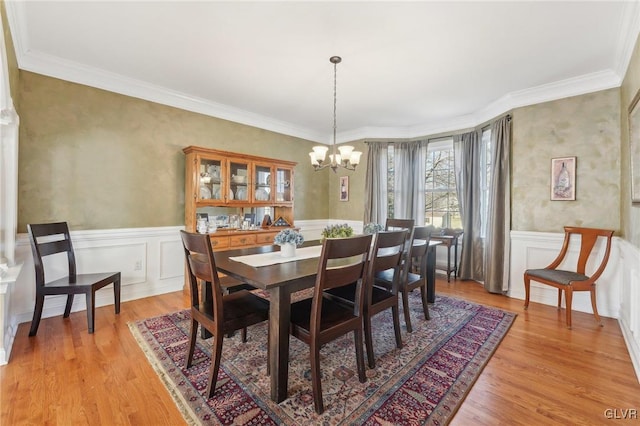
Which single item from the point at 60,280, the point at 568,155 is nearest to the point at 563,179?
the point at 568,155

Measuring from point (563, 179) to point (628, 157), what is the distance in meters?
0.67

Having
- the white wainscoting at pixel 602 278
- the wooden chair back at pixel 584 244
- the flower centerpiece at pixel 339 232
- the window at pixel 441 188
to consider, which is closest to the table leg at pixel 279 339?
the flower centerpiece at pixel 339 232

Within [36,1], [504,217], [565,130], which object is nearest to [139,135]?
[36,1]

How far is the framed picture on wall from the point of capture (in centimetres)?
322

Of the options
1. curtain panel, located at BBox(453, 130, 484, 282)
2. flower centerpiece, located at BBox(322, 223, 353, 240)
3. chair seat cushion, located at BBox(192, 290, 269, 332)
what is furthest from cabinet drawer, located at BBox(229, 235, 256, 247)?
curtain panel, located at BBox(453, 130, 484, 282)

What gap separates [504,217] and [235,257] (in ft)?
11.4

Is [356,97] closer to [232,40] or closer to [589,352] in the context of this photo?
[232,40]

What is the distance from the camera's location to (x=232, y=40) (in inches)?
97.0

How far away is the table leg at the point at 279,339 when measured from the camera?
1.61 m

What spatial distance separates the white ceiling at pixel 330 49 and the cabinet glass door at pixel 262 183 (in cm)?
93

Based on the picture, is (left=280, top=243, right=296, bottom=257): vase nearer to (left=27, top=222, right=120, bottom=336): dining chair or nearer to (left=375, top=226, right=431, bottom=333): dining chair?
(left=375, top=226, right=431, bottom=333): dining chair

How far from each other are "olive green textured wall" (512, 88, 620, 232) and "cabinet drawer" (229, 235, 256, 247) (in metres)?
3.50

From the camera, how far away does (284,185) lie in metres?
4.62

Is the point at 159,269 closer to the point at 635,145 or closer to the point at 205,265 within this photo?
the point at 205,265
